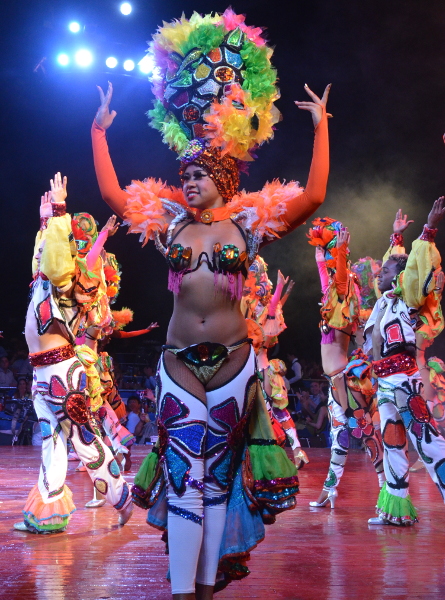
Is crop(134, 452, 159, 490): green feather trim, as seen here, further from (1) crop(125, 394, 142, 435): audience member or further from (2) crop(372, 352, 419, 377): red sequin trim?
(1) crop(125, 394, 142, 435): audience member

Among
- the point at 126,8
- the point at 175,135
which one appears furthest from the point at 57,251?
the point at 126,8

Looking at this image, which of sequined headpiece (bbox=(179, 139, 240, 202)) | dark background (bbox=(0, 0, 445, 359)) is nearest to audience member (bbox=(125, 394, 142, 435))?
dark background (bbox=(0, 0, 445, 359))

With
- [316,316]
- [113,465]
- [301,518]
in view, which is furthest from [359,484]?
[316,316]

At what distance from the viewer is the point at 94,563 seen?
341cm

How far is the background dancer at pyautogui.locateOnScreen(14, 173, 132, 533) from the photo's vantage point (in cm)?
420

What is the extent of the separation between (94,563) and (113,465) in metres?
1.00

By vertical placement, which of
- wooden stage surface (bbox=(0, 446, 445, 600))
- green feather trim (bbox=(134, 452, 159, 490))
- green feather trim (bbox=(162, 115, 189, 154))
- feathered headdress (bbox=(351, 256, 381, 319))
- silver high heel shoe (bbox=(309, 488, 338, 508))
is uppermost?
feathered headdress (bbox=(351, 256, 381, 319))

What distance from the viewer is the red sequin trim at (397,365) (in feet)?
14.6

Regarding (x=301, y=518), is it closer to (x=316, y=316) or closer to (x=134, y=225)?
(x=134, y=225)

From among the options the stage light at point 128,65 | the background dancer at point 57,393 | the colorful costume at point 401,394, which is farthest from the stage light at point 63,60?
the colorful costume at point 401,394

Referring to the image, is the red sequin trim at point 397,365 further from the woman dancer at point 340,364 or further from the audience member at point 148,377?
the audience member at point 148,377

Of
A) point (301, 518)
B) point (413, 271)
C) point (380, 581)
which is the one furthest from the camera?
point (301, 518)

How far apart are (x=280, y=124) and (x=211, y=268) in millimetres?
8866

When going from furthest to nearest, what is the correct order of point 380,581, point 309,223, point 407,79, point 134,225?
point 309,223 → point 407,79 → point 380,581 → point 134,225
